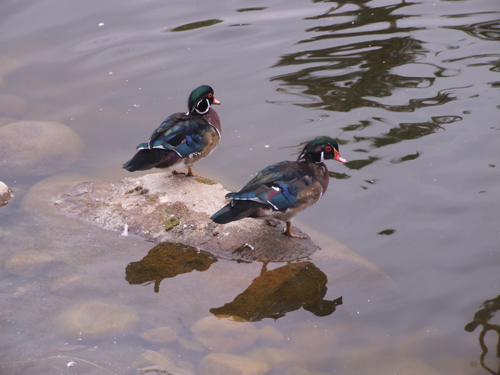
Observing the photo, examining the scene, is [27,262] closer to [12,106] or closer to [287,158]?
[287,158]

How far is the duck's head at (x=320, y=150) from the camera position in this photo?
20.0 ft

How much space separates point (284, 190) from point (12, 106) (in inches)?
202

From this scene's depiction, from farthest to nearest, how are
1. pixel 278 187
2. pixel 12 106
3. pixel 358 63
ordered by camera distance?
pixel 358 63, pixel 12 106, pixel 278 187

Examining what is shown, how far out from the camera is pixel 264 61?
952 centimetres

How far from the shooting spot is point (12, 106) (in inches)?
355

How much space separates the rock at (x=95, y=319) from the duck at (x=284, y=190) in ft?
3.67

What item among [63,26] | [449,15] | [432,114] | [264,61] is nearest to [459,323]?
[432,114]

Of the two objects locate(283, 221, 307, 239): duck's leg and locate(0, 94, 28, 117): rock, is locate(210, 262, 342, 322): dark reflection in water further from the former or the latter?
locate(0, 94, 28, 117): rock

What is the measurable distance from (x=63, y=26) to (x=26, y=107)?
7.77 ft

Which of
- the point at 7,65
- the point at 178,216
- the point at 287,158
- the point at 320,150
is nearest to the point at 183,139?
the point at 178,216

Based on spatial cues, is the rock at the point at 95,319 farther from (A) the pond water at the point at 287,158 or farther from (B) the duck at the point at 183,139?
(B) the duck at the point at 183,139

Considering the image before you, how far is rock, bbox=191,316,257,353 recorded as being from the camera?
16.7ft

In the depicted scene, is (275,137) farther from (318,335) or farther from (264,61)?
(318,335)

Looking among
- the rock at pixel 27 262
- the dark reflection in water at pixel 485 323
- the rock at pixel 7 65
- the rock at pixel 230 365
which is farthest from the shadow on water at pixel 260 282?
the rock at pixel 7 65
